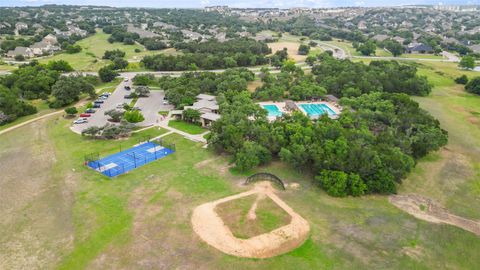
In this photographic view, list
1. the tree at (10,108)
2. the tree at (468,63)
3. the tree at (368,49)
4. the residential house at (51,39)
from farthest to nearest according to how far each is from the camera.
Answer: the residential house at (51,39) < the tree at (368,49) < the tree at (468,63) < the tree at (10,108)

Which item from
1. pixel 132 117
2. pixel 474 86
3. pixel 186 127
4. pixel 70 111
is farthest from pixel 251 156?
pixel 474 86

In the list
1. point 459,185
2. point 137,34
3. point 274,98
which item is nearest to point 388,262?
point 459,185

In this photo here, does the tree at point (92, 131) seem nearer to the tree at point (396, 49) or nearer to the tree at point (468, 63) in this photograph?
the tree at point (468, 63)

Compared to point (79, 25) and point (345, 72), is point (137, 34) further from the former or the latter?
point (345, 72)

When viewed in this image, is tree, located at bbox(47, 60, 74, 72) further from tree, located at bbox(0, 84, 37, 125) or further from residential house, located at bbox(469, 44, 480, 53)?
residential house, located at bbox(469, 44, 480, 53)

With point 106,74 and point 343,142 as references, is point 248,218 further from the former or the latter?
point 106,74

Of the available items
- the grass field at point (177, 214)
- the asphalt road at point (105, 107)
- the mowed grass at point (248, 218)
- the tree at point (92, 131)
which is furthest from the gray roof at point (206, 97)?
the mowed grass at point (248, 218)
